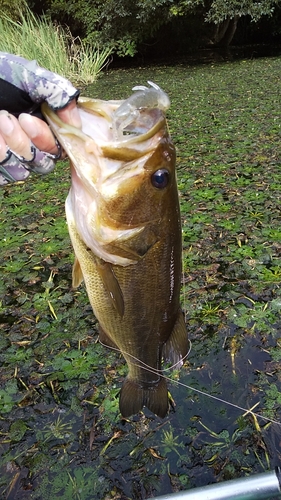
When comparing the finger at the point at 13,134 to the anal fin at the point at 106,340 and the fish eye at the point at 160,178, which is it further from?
the anal fin at the point at 106,340

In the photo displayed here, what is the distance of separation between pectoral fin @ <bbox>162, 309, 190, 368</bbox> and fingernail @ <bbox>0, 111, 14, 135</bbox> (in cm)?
92

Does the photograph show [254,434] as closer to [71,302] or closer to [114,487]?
[114,487]

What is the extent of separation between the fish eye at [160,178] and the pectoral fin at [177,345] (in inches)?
21.7

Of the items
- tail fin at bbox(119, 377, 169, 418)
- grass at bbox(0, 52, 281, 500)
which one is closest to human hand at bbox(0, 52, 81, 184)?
tail fin at bbox(119, 377, 169, 418)

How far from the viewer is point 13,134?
4.78ft

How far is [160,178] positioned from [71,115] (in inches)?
13.6

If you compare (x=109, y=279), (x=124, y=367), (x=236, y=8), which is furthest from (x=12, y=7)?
(x=109, y=279)

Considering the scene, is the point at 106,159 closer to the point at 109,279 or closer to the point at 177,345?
the point at 109,279

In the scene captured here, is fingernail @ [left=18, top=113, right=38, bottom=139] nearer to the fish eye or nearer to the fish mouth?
the fish mouth

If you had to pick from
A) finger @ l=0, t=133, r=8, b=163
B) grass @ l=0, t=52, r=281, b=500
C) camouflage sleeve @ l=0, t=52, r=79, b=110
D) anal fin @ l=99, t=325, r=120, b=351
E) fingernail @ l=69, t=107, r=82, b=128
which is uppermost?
camouflage sleeve @ l=0, t=52, r=79, b=110

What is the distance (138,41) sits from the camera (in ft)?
59.1

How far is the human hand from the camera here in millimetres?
1421

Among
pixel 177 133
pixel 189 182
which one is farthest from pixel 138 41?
pixel 189 182

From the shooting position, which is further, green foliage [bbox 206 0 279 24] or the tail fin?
green foliage [bbox 206 0 279 24]
